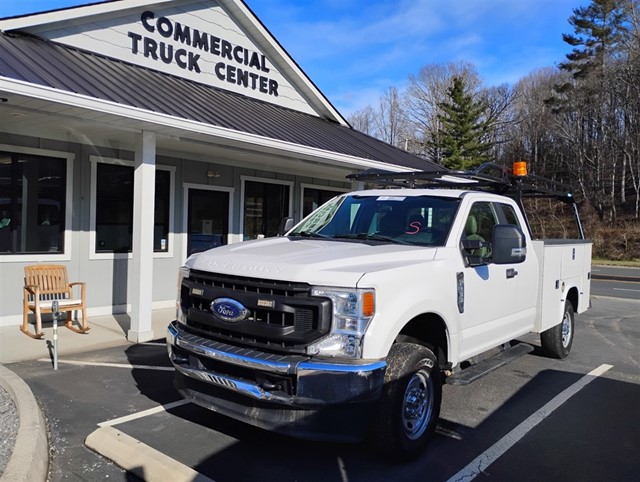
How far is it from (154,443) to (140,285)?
3738 mm

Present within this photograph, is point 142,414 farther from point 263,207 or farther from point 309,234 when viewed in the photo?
point 263,207

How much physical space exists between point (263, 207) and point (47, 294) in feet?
17.4

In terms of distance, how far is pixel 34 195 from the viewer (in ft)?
27.6

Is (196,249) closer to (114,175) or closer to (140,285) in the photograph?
(114,175)

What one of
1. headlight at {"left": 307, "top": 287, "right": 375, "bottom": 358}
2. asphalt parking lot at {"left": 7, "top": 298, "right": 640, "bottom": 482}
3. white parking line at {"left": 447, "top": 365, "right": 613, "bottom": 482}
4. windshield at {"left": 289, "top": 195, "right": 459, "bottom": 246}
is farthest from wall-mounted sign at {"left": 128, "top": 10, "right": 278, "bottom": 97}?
white parking line at {"left": 447, "top": 365, "right": 613, "bottom": 482}

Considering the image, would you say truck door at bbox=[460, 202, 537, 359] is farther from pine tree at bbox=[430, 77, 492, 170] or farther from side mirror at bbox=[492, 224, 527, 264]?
pine tree at bbox=[430, 77, 492, 170]

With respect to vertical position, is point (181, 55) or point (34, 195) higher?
point (181, 55)

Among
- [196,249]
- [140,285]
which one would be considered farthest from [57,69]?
[196,249]

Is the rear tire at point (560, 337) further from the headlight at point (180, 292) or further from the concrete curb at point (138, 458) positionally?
the concrete curb at point (138, 458)

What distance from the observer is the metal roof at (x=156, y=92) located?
6625 mm

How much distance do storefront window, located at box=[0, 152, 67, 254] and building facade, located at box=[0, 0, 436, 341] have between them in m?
0.02

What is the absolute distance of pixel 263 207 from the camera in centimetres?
1232

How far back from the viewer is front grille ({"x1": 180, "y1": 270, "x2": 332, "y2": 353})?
3.51 m

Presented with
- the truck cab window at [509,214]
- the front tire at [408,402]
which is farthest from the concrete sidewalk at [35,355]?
the truck cab window at [509,214]
